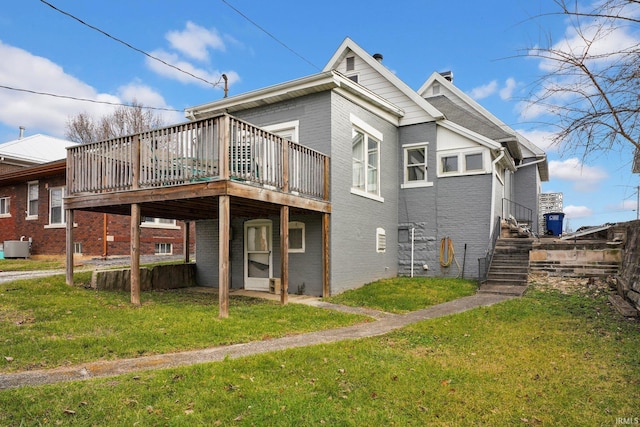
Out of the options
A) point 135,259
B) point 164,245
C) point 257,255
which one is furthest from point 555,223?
point 135,259

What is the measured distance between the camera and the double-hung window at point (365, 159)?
39.2 ft

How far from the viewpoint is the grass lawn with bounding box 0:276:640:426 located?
344cm

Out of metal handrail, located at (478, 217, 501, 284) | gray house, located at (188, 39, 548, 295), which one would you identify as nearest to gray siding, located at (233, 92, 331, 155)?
gray house, located at (188, 39, 548, 295)

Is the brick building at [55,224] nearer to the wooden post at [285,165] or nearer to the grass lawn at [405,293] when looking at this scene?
the wooden post at [285,165]

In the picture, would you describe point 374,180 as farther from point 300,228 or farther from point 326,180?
point 300,228

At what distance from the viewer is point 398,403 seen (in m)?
3.75

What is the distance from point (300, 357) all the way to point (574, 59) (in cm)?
469

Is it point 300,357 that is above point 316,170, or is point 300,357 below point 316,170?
below

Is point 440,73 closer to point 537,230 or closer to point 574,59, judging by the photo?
point 537,230

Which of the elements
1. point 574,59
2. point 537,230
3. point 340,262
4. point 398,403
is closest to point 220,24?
point 340,262

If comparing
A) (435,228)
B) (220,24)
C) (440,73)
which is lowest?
(435,228)

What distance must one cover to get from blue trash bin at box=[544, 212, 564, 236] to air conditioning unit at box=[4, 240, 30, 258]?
80.4 feet

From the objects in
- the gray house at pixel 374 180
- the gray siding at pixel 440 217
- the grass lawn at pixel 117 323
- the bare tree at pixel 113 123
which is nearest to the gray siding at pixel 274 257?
the gray house at pixel 374 180

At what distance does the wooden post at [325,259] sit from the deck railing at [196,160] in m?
0.68
